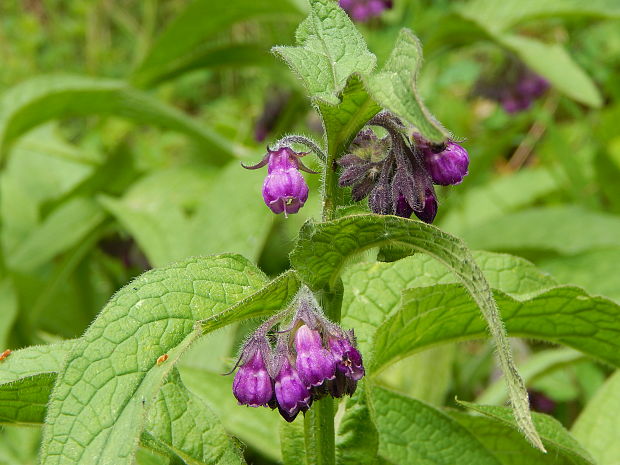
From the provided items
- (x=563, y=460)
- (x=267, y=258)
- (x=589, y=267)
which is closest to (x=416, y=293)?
(x=563, y=460)

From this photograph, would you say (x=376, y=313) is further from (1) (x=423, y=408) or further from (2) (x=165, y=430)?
(2) (x=165, y=430)

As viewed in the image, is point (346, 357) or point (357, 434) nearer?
point (346, 357)

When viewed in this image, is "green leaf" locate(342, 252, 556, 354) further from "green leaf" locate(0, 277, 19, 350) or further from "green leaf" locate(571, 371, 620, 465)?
"green leaf" locate(0, 277, 19, 350)

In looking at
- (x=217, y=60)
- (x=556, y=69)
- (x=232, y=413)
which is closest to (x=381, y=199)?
(x=232, y=413)

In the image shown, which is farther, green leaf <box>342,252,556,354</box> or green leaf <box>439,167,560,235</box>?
green leaf <box>439,167,560,235</box>

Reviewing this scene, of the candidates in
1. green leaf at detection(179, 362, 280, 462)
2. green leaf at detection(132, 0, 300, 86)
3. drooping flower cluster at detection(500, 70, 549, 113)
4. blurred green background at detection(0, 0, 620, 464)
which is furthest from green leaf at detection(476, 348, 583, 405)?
drooping flower cluster at detection(500, 70, 549, 113)

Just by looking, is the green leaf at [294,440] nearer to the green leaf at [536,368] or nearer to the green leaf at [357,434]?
the green leaf at [357,434]

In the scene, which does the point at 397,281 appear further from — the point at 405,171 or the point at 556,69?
the point at 556,69
